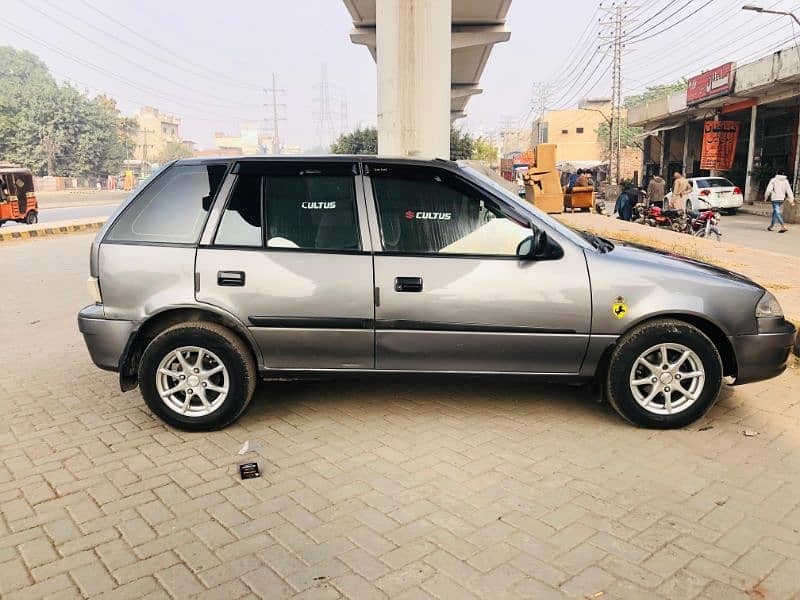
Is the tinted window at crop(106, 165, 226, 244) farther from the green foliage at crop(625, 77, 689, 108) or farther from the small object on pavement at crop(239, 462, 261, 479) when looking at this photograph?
the green foliage at crop(625, 77, 689, 108)

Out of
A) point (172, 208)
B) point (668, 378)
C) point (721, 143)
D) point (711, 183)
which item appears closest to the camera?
point (668, 378)

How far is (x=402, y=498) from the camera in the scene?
11.1 ft

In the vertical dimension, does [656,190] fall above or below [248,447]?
above

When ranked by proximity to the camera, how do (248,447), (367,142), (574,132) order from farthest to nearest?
(574,132)
(367,142)
(248,447)

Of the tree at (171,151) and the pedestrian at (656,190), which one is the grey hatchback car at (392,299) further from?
the tree at (171,151)

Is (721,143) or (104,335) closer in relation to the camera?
(104,335)

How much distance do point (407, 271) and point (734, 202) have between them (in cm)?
2686

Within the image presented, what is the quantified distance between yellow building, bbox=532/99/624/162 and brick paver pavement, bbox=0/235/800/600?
79.3m

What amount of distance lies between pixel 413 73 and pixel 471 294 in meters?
9.91

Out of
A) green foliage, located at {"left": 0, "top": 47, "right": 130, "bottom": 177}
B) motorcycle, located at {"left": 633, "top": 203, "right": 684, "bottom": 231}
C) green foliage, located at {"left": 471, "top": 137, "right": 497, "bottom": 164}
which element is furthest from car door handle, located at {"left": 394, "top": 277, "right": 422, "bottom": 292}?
green foliage, located at {"left": 0, "top": 47, "right": 130, "bottom": 177}

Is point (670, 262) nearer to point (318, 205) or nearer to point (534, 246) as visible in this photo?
point (534, 246)

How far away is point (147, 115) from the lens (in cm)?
12362

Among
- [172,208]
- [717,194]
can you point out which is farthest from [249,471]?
[717,194]

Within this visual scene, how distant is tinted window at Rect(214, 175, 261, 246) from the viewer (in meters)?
4.26
